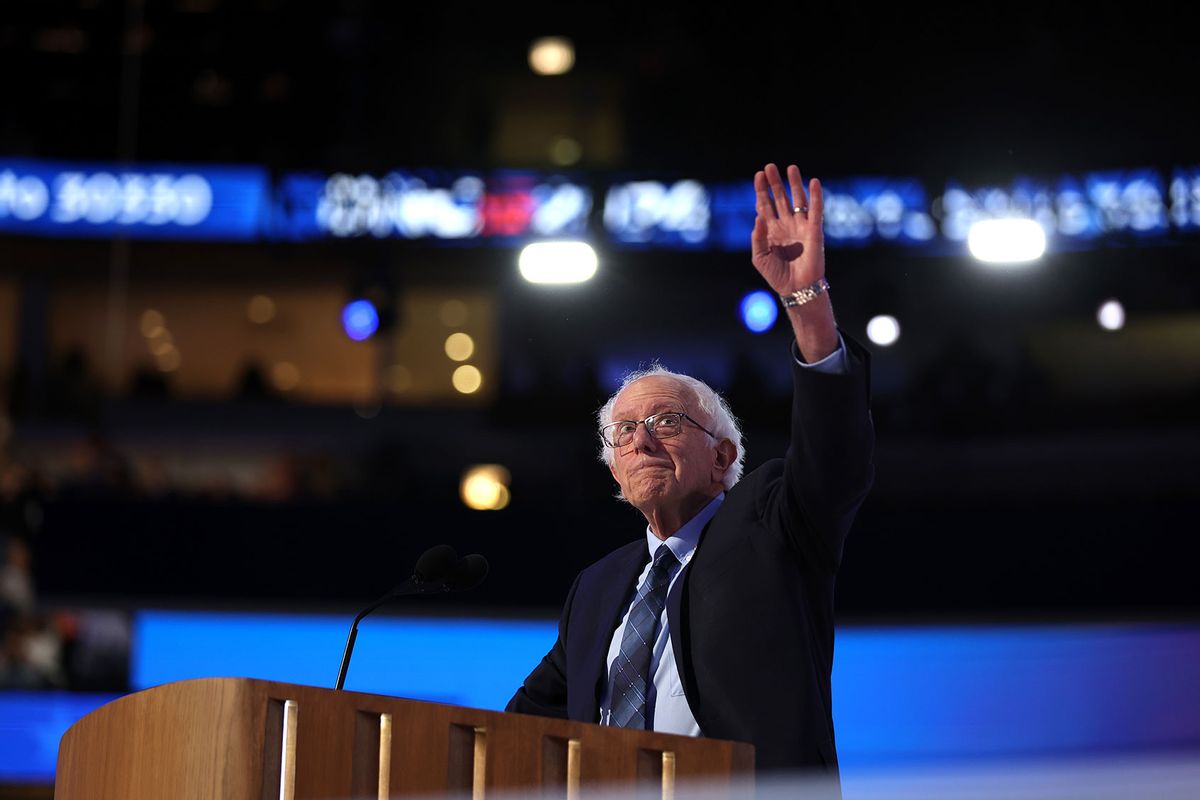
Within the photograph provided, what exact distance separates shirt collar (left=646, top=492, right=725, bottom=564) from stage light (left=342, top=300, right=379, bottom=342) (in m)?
5.78

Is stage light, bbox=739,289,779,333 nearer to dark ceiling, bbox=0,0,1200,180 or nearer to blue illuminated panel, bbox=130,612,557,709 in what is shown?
dark ceiling, bbox=0,0,1200,180

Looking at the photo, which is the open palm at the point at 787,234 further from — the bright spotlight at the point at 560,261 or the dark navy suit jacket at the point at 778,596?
the bright spotlight at the point at 560,261

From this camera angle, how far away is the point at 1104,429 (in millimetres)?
9648

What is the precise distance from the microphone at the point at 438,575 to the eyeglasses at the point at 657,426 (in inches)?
12.6

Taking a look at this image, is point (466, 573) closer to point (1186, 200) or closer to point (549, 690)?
point (549, 690)

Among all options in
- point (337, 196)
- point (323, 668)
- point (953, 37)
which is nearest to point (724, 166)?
point (337, 196)

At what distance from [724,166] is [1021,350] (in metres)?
2.56

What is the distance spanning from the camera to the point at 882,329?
769 cm

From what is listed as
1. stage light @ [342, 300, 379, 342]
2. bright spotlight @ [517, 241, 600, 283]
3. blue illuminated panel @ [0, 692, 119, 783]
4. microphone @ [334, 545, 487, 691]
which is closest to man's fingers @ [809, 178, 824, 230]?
microphone @ [334, 545, 487, 691]

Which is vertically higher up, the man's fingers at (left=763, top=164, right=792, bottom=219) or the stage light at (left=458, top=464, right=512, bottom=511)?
the stage light at (left=458, top=464, right=512, bottom=511)

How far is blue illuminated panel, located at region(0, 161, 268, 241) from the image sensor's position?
33.6ft

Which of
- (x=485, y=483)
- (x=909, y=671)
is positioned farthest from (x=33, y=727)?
(x=909, y=671)

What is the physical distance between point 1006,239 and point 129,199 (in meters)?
6.63

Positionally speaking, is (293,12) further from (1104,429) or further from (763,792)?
(763,792)
